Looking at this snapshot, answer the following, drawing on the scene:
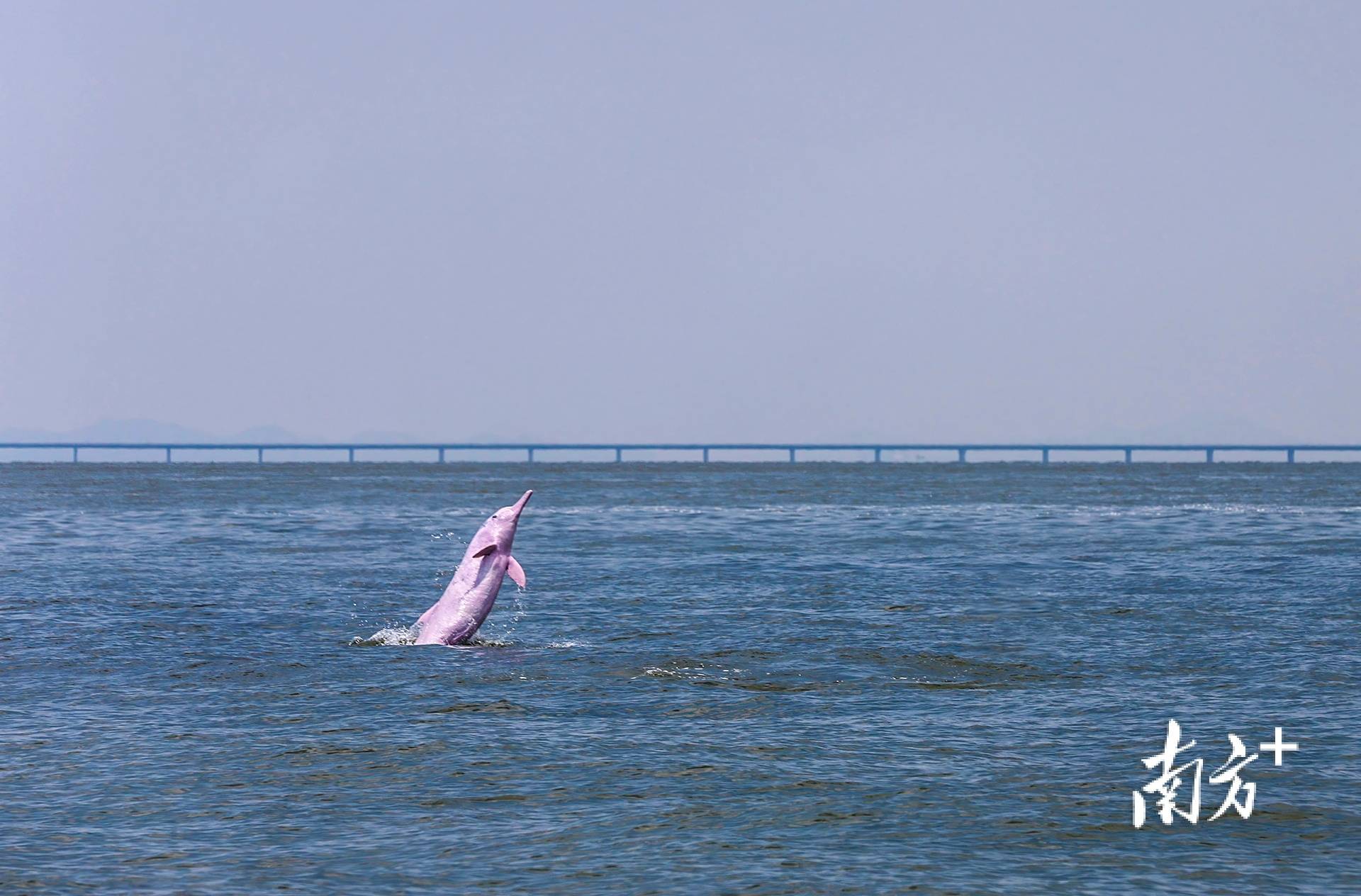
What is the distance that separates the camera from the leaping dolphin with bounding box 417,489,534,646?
1978 cm

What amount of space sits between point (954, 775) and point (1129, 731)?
8.54ft

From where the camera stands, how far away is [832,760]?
13562 millimetres

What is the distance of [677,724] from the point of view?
50.5 feet

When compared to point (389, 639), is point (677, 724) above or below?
below

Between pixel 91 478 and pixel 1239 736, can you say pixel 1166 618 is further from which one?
pixel 91 478
